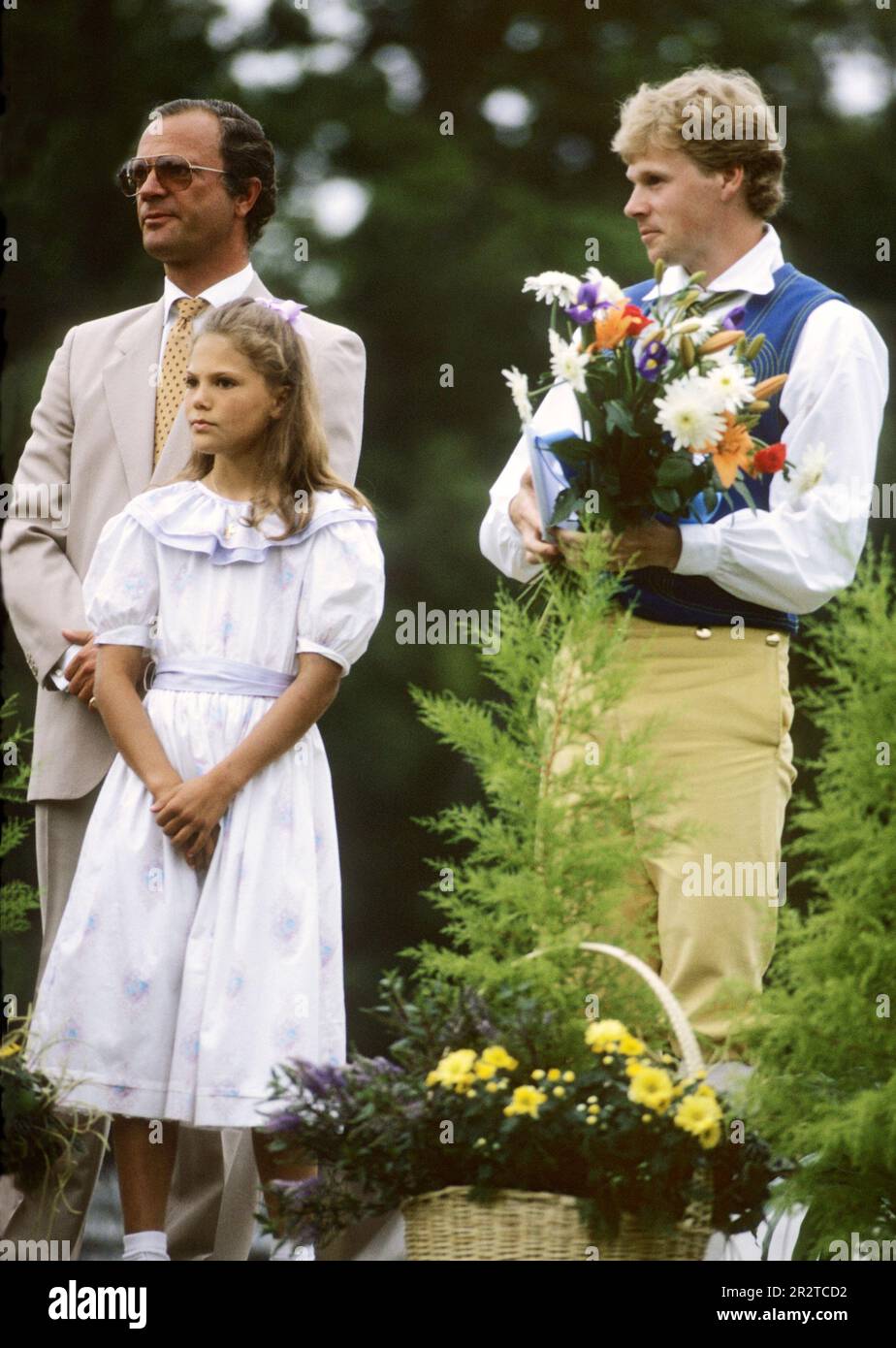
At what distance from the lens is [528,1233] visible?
3426 mm

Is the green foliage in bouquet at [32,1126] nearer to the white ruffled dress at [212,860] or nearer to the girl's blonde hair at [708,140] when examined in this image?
the white ruffled dress at [212,860]

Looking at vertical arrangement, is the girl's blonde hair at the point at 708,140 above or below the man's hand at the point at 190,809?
above

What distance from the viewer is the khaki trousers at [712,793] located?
4199 millimetres

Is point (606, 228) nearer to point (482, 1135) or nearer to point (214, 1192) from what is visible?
point (214, 1192)

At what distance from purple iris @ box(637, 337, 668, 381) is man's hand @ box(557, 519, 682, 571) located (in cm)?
26

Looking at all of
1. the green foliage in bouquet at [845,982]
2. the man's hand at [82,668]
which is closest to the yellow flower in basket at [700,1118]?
the green foliage in bouquet at [845,982]

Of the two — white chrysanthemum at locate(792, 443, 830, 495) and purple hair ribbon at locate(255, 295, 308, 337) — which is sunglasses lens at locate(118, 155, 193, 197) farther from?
white chrysanthemum at locate(792, 443, 830, 495)

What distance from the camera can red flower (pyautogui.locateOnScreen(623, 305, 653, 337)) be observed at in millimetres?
4109

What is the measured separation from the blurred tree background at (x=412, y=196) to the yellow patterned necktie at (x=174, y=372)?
20.0 ft

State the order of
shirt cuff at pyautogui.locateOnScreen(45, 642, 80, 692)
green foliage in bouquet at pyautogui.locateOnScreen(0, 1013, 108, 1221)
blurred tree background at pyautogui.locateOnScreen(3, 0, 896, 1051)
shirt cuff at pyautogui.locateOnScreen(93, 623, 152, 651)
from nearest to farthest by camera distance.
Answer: green foliage in bouquet at pyautogui.locateOnScreen(0, 1013, 108, 1221)
shirt cuff at pyautogui.locateOnScreen(93, 623, 152, 651)
shirt cuff at pyautogui.locateOnScreen(45, 642, 80, 692)
blurred tree background at pyautogui.locateOnScreen(3, 0, 896, 1051)

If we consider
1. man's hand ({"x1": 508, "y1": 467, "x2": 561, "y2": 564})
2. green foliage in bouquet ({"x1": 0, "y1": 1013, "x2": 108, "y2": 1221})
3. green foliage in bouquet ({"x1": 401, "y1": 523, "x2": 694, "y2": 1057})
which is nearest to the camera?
green foliage in bouquet ({"x1": 401, "y1": 523, "x2": 694, "y2": 1057})

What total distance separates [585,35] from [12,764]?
862 cm

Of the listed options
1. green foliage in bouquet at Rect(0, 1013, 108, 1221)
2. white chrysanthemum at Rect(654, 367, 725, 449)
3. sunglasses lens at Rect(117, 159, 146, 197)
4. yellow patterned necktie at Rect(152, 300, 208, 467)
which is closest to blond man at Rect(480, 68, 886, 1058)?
white chrysanthemum at Rect(654, 367, 725, 449)

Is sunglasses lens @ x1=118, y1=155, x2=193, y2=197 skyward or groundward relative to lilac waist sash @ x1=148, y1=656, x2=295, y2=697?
skyward
